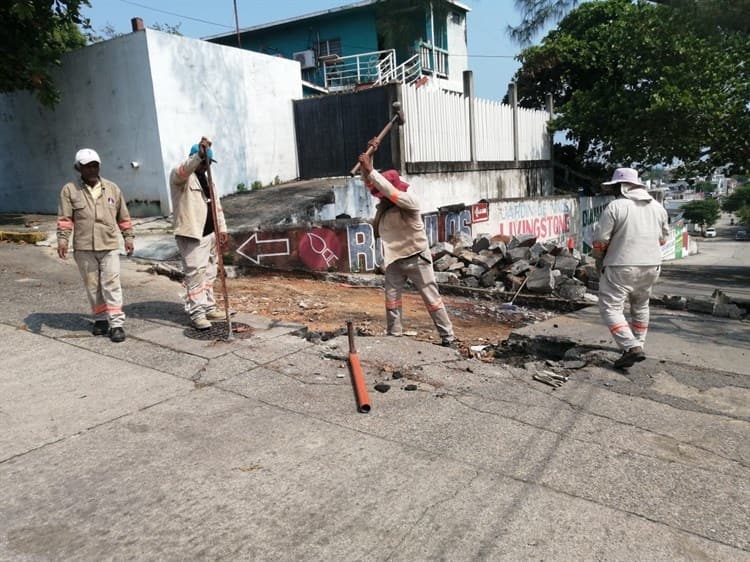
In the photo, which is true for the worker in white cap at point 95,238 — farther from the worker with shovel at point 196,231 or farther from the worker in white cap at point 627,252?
the worker in white cap at point 627,252

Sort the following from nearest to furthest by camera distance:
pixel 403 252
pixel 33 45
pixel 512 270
A: pixel 403 252, pixel 512 270, pixel 33 45

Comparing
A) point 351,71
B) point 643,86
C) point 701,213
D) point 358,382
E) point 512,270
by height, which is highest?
A: point 351,71

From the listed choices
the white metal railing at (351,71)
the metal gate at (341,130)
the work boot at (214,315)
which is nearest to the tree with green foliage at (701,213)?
the white metal railing at (351,71)

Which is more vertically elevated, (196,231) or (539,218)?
(196,231)

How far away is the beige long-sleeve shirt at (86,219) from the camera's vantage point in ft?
16.5

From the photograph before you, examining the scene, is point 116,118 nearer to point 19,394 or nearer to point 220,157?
point 220,157

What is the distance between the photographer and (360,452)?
10.5ft

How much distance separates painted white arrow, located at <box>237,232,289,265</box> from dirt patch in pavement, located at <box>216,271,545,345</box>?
292 millimetres

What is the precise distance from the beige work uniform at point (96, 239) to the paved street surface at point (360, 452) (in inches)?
14.4

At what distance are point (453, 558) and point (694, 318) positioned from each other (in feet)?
19.5

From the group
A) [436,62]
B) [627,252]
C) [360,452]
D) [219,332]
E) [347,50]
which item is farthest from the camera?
[347,50]

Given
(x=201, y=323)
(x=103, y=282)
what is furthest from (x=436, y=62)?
(x=103, y=282)

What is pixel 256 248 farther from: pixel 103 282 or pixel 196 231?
pixel 103 282

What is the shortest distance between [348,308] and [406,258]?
219 centimetres
